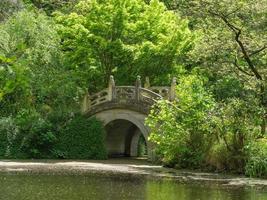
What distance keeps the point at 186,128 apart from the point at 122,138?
32.2 ft

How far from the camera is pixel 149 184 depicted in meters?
15.1

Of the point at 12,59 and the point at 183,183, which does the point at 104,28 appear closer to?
the point at 183,183

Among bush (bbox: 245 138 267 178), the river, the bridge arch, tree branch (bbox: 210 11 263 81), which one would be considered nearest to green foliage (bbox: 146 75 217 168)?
the river

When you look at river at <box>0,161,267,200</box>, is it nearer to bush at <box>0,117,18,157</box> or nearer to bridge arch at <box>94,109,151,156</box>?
bush at <box>0,117,18,157</box>

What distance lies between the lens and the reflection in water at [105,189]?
11914 millimetres

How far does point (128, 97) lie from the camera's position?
26172mm

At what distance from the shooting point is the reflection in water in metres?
11.9

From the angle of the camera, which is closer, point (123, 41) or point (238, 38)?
point (238, 38)

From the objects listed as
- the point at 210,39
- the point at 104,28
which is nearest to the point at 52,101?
the point at 104,28

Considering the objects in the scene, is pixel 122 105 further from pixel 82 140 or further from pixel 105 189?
pixel 105 189

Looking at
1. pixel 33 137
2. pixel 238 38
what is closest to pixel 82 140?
pixel 33 137

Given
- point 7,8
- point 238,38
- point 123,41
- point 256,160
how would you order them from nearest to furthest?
point 256,160 < point 238,38 < point 123,41 < point 7,8

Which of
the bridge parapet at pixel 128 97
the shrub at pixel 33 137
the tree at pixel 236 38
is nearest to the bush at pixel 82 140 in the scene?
the shrub at pixel 33 137

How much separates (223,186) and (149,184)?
206 cm
